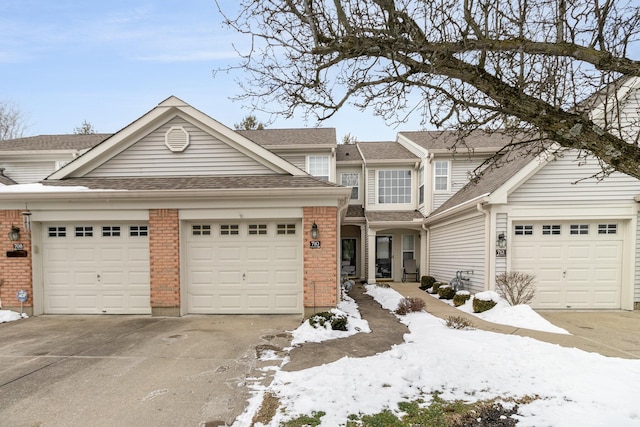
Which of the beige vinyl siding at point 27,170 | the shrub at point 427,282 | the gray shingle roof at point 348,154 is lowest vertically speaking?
the shrub at point 427,282

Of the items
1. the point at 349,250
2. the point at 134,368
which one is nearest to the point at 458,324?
the point at 134,368

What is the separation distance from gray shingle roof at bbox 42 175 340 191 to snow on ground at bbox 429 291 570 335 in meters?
5.08

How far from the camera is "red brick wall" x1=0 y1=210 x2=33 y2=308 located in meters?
7.87

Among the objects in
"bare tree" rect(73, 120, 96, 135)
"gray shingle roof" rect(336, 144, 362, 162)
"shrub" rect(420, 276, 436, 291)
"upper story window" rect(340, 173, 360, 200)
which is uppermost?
"bare tree" rect(73, 120, 96, 135)

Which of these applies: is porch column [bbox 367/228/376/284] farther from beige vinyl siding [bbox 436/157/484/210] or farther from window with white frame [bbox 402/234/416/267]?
beige vinyl siding [bbox 436/157/484/210]

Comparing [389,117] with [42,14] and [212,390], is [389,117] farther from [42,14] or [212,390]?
[42,14]

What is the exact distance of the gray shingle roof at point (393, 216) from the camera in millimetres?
14523

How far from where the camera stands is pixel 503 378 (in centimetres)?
434

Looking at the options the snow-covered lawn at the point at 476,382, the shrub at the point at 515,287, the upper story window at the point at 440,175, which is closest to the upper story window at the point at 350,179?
the upper story window at the point at 440,175

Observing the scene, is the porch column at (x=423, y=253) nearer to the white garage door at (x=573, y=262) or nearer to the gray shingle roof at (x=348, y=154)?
the gray shingle roof at (x=348, y=154)

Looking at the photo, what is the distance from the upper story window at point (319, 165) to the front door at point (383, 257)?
420 centimetres

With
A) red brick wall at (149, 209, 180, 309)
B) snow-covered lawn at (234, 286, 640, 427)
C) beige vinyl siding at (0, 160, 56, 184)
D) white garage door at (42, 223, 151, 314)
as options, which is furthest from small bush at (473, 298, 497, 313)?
beige vinyl siding at (0, 160, 56, 184)

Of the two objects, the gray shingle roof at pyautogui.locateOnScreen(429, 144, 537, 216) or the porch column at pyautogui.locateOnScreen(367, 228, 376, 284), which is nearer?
the gray shingle roof at pyautogui.locateOnScreen(429, 144, 537, 216)

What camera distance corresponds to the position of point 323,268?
745 centimetres
